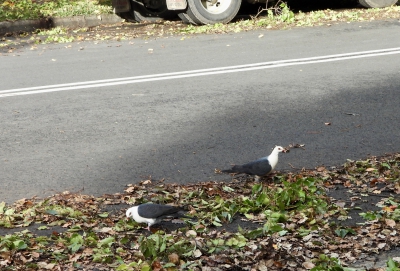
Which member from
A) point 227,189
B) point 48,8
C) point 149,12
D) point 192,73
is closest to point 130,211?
point 227,189

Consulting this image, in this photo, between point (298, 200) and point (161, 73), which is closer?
point (298, 200)

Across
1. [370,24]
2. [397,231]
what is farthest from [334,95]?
[370,24]

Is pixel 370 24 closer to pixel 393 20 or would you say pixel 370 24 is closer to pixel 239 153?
pixel 393 20

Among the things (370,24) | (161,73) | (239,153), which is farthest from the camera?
(370,24)

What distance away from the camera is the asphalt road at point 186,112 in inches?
232

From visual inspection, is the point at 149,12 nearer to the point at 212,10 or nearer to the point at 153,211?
the point at 212,10

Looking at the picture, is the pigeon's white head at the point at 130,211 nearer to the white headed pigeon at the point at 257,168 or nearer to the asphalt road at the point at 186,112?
the asphalt road at the point at 186,112

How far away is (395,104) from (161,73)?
3.06 metres

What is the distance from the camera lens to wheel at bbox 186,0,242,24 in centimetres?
1236

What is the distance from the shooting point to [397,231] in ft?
14.5

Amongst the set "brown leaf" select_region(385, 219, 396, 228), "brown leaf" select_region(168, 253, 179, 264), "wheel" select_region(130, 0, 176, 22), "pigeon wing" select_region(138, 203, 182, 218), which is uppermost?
"pigeon wing" select_region(138, 203, 182, 218)

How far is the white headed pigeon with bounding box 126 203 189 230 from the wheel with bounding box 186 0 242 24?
8182 millimetres

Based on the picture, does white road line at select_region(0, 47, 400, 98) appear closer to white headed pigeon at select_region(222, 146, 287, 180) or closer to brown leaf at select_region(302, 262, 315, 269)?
white headed pigeon at select_region(222, 146, 287, 180)

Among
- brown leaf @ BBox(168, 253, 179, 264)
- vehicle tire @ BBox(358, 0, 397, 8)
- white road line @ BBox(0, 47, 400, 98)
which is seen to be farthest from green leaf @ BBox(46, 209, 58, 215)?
vehicle tire @ BBox(358, 0, 397, 8)
